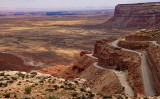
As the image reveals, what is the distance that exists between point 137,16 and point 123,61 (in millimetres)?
98806

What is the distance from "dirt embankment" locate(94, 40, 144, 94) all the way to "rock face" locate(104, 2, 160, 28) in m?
77.1

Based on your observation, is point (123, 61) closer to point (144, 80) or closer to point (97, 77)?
point (97, 77)

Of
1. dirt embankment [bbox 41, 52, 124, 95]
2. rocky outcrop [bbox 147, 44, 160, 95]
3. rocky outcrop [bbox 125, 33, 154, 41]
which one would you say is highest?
rocky outcrop [bbox 125, 33, 154, 41]

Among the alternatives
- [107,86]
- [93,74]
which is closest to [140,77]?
[107,86]

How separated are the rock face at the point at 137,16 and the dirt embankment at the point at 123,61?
77052 mm

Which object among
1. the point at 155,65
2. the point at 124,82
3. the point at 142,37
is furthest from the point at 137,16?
the point at 155,65

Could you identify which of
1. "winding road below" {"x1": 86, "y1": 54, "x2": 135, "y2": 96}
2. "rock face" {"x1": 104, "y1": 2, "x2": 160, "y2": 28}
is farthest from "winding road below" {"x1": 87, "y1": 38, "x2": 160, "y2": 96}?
"rock face" {"x1": 104, "y1": 2, "x2": 160, "y2": 28}

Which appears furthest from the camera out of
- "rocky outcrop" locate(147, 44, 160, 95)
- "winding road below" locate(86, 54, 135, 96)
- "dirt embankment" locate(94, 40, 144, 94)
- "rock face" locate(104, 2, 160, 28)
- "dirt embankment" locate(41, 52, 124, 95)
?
"rock face" locate(104, 2, 160, 28)

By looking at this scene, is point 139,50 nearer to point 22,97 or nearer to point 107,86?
point 107,86

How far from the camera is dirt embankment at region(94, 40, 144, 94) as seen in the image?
23.2 m

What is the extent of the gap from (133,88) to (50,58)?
137 ft

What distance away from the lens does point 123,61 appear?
2802cm

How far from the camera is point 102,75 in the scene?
29250mm

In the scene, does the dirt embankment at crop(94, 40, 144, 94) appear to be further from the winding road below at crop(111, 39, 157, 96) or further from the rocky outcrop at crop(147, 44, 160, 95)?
the rocky outcrop at crop(147, 44, 160, 95)
